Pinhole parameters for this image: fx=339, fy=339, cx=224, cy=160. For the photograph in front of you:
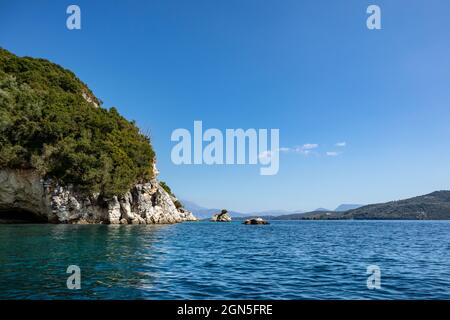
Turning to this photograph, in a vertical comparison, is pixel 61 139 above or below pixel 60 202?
above

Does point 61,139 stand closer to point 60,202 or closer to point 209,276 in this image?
point 60,202

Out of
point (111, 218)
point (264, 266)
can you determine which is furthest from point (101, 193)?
point (264, 266)

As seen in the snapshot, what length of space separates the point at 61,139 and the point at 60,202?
1206cm

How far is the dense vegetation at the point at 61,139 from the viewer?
61.3m

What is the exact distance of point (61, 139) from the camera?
64750mm

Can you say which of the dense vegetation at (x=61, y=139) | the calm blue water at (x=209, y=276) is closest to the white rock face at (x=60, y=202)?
the dense vegetation at (x=61, y=139)

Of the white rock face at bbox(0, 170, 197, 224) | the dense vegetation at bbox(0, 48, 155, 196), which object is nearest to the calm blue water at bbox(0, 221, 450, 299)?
the white rock face at bbox(0, 170, 197, 224)

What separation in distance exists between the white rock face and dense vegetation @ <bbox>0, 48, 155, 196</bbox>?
6.20ft

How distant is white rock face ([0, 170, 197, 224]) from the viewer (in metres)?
60.4

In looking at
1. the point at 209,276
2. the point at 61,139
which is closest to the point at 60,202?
the point at 61,139

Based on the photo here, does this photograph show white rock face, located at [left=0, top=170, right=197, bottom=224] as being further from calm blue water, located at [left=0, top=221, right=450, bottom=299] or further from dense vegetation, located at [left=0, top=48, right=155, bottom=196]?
calm blue water, located at [left=0, top=221, right=450, bottom=299]

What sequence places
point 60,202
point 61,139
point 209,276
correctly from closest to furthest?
A: point 209,276 → point 60,202 → point 61,139

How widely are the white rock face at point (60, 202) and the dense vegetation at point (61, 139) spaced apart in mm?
1890
